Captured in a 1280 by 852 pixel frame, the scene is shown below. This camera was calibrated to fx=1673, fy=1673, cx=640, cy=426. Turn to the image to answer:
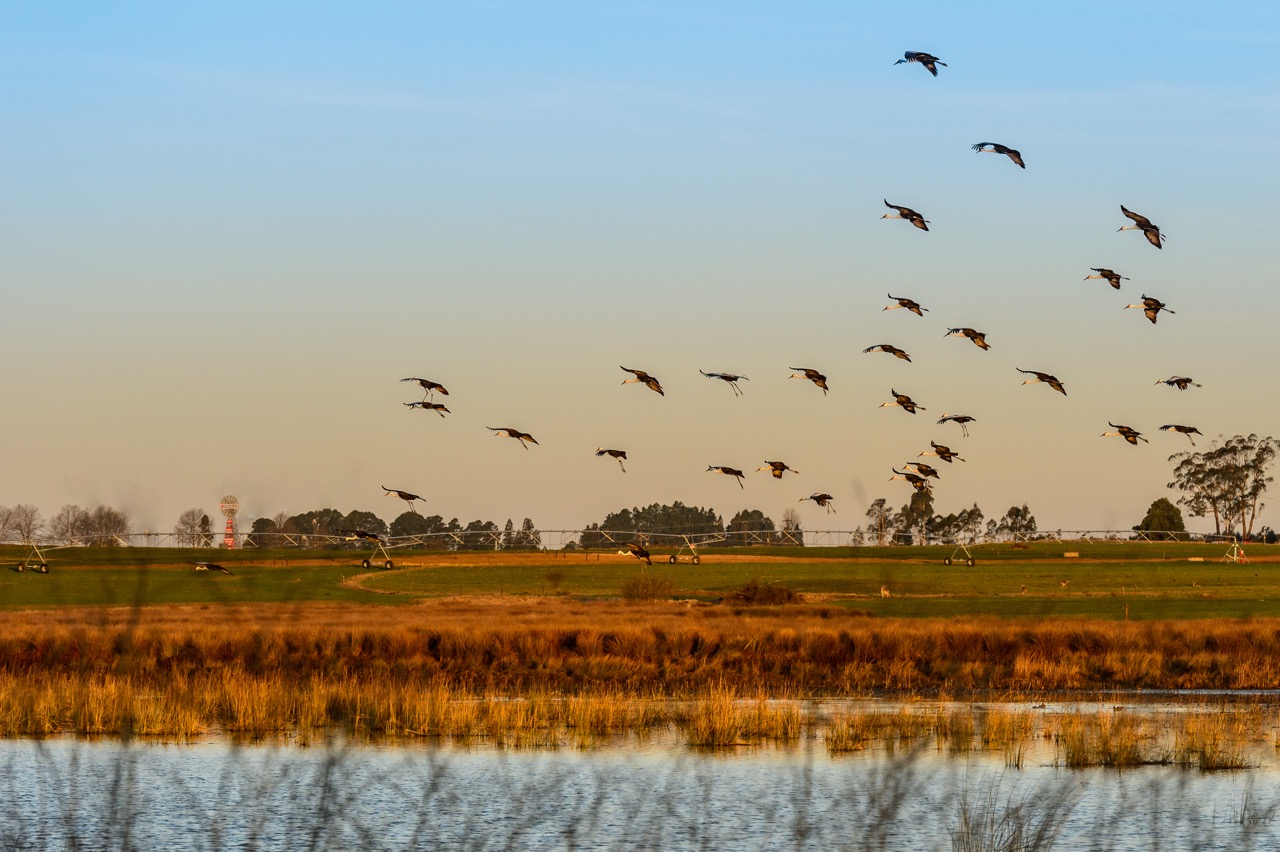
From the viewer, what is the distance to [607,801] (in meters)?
24.0

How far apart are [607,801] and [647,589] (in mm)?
59006

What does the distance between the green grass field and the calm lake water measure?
32.0 metres

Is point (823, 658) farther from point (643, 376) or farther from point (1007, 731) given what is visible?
point (643, 376)

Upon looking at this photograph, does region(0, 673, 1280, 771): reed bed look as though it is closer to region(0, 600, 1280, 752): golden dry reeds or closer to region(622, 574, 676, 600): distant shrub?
region(0, 600, 1280, 752): golden dry reeds

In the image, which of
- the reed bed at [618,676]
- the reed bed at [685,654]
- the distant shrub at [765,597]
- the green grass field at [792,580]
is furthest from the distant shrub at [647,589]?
the reed bed at [685,654]

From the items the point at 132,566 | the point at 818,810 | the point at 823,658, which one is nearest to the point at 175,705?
the point at 818,810

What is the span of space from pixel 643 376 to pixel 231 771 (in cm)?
883

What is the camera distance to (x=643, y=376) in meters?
27.1

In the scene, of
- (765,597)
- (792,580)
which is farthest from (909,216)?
(792,580)

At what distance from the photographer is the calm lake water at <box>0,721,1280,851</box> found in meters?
20.9

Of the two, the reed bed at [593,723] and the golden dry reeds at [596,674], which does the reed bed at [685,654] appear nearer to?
the golden dry reeds at [596,674]

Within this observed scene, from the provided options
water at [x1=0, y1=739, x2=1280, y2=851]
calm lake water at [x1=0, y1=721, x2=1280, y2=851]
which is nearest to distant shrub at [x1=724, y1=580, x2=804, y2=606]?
calm lake water at [x1=0, y1=721, x2=1280, y2=851]

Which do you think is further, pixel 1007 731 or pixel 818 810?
pixel 1007 731

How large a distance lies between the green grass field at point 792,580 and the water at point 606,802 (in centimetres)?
3214
